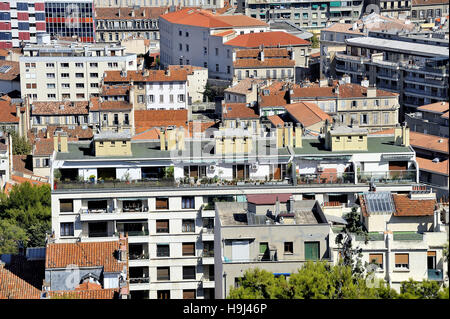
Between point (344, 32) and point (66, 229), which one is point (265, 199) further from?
point (344, 32)

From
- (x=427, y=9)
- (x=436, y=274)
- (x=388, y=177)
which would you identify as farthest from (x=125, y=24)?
(x=436, y=274)

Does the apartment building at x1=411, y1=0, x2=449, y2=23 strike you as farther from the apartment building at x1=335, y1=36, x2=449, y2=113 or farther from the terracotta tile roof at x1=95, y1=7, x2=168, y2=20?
the terracotta tile roof at x1=95, y1=7, x2=168, y2=20

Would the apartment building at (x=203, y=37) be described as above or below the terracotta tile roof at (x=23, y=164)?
above

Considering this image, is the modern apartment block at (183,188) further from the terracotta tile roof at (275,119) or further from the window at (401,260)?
the terracotta tile roof at (275,119)

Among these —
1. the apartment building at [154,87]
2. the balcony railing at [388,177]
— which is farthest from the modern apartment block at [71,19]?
the balcony railing at [388,177]

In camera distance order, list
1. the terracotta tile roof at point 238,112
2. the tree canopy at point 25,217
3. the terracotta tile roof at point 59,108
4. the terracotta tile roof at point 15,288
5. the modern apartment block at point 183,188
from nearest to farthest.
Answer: the terracotta tile roof at point 15,288 < the modern apartment block at point 183,188 < the tree canopy at point 25,217 < the terracotta tile roof at point 238,112 < the terracotta tile roof at point 59,108

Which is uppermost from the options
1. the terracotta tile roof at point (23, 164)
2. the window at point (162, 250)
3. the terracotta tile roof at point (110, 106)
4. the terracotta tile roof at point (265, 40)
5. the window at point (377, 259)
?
the window at point (377, 259)

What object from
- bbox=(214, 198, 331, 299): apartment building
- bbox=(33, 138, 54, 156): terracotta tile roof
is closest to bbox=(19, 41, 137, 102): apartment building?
bbox=(33, 138, 54, 156): terracotta tile roof
